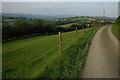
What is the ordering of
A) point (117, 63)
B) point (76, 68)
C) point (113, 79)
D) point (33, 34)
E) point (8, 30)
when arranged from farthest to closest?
point (33, 34) → point (8, 30) → point (117, 63) → point (76, 68) → point (113, 79)

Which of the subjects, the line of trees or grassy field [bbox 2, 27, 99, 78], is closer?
grassy field [bbox 2, 27, 99, 78]

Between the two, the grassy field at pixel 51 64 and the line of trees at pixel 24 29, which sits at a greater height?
the line of trees at pixel 24 29

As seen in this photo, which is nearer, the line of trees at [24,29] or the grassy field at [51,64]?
the grassy field at [51,64]

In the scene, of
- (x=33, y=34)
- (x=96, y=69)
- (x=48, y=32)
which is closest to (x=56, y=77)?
(x=96, y=69)

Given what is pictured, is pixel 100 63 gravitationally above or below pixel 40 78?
above

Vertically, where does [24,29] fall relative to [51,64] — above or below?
above

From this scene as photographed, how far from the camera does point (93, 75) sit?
5074 mm

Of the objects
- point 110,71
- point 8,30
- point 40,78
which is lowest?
→ point 40,78

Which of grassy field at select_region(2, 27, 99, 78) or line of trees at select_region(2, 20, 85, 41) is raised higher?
line of trees at select_region(2, 20, 85, 41)

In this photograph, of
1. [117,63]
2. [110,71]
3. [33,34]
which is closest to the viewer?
[110,71]

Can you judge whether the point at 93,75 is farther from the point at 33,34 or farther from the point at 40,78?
the point at 33,34

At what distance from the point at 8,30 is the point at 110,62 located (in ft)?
145

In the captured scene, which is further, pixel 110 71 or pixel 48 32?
pixel 48 32

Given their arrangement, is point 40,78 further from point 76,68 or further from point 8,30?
point 8,30
